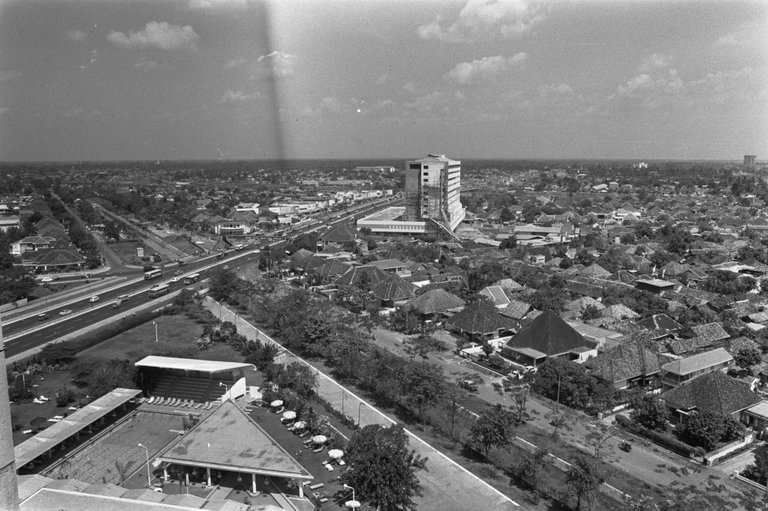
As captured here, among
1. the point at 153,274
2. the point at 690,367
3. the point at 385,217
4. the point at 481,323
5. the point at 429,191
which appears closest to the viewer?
the point at 690,367

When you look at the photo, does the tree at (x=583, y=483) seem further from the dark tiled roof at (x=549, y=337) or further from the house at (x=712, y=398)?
the dark tiled roof at (x=549, y=337)

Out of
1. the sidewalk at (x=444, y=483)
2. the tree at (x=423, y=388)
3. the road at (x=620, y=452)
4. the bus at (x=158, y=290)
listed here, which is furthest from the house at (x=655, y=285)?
the bus at (x=158, y=290)

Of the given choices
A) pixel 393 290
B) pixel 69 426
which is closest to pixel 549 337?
pixel 393 290

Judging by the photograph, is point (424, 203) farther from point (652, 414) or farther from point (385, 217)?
point (652, 414)

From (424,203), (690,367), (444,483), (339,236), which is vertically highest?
(424,203)

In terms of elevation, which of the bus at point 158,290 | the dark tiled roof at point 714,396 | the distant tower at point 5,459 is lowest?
the bus at point 158,290

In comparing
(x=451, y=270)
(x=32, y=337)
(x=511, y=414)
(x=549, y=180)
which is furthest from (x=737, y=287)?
(x=549, y=180)

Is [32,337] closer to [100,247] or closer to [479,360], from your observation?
[479,360]
